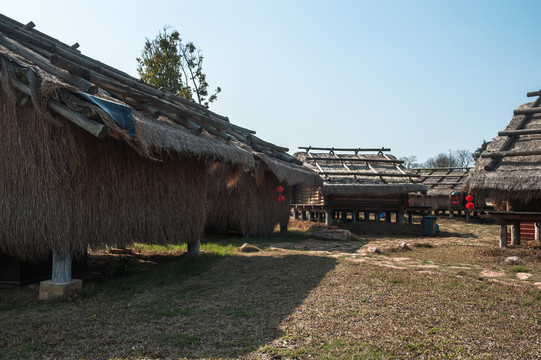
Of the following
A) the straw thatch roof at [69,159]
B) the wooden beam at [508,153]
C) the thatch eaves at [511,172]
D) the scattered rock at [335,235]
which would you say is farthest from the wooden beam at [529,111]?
the straw thatch roof at [69,159]

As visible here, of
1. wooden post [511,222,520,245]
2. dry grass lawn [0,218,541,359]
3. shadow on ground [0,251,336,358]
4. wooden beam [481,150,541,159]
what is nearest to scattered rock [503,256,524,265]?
dry grass lawn [0,218,541,359]

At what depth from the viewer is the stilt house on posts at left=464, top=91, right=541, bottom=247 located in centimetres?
901

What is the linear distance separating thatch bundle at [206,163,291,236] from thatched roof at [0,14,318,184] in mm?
2360

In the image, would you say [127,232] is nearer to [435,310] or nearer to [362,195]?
[435,310]

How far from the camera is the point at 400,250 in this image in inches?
383

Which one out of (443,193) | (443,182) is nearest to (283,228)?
(443,193)

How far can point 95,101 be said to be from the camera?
4723 mm

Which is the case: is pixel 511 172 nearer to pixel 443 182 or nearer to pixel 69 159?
pixel 69 159

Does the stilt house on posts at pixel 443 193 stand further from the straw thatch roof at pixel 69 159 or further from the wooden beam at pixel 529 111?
the straw thatch roof at pixel 69 159

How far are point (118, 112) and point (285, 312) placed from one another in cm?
306

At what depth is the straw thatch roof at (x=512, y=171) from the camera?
29.9ft

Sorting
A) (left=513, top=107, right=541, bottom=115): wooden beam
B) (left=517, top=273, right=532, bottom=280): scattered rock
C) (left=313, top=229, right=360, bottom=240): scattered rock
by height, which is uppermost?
(left=513, top=107, right=541, bottom=115): wooden beam

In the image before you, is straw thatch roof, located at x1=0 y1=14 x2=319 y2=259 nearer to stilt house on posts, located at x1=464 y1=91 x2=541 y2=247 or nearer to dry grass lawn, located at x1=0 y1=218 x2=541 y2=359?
dry grass lawn, located at x1=0 y1=218 x2=541 y2=359

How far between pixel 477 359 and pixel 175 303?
3.33m
